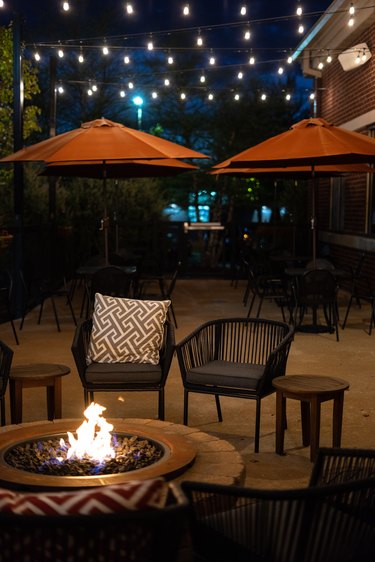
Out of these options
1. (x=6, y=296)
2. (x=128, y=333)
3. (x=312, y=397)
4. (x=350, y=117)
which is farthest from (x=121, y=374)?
(x=350, y=117)

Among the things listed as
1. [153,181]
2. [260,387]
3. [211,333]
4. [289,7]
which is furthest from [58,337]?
[289,7]

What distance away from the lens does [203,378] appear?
5672 millimetres

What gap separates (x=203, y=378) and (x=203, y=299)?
8.55 m

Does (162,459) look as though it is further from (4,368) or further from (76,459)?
(4,368)

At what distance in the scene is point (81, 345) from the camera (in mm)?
5812

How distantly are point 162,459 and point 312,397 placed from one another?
5.40ft

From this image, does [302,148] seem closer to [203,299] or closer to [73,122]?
[203,299]

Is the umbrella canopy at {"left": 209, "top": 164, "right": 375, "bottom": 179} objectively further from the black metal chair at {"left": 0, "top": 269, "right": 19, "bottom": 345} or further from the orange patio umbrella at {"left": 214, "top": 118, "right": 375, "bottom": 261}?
the black metal chair at {"left": 0, "top": 269, "right": 19, "bottom": 345}

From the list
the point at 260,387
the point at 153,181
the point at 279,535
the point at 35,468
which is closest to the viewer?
the point at 279,535

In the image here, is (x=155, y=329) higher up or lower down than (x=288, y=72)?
lower down

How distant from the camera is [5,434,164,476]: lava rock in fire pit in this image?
3.87 meters

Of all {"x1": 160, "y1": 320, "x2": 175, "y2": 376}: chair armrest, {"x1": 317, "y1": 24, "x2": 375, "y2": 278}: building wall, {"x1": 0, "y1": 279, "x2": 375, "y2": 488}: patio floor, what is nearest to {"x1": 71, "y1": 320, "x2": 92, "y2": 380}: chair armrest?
{"x1": 160, "y1": 320, "x2": 175, "y2": 376}: chair armrest

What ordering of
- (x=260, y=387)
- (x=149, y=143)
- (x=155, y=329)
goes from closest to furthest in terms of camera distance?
(x=260, y=387) → (x=155, y=329) → (x=149, y=143)

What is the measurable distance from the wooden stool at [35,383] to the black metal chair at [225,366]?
86 cm
